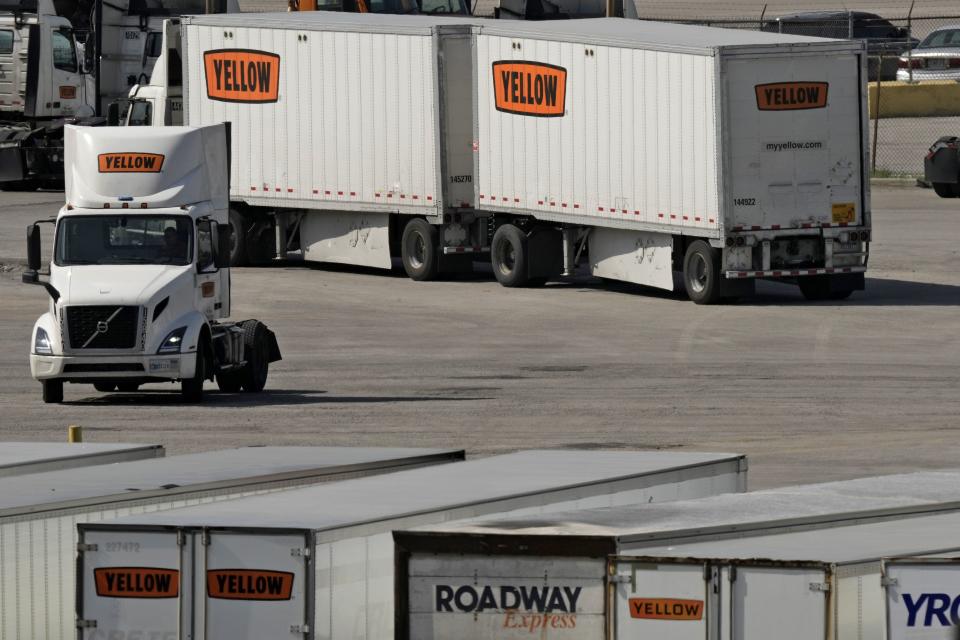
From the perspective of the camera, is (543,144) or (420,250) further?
(420,250)

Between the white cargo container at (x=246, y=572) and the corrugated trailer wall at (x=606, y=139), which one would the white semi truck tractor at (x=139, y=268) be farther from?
the white cargo container at (x=246, y=572)

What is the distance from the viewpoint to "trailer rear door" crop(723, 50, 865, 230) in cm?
3114

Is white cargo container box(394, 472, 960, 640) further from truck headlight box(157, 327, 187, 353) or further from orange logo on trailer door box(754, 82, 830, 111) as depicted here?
orange logo on trailer door box(754, 82, 830, 111)

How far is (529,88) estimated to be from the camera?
34375 mm

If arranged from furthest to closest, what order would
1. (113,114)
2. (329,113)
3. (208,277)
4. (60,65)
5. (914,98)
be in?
1. (914,98)
2. (60,65)
3. (113,114)
4. (329,113)
5. (208,277)

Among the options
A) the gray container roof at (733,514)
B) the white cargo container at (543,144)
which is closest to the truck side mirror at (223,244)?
the white cargo container at (543,144)

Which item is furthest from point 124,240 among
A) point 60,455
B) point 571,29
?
point 571,29

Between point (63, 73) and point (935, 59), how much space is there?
22.3m

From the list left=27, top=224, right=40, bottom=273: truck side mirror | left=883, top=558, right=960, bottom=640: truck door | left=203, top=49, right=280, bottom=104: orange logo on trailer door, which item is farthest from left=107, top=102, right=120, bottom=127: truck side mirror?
left=883, top=558, right=960, bottom=640: truck door

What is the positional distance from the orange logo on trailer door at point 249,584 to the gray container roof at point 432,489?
258 mm

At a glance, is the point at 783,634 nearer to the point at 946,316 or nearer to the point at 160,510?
the point at 160,510

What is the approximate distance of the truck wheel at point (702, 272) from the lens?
103 ft

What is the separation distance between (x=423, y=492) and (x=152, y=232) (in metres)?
12.3

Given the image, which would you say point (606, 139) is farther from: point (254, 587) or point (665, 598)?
point (665, 598)
